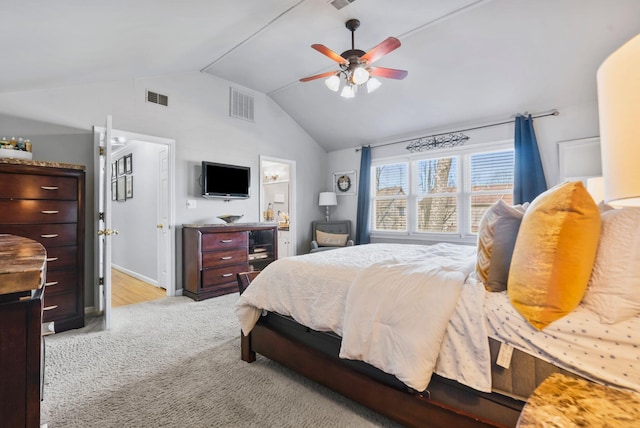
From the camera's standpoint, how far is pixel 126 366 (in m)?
2.14

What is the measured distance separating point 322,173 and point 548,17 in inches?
161

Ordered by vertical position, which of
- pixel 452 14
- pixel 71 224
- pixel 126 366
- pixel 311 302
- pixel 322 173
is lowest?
pixel 126 366

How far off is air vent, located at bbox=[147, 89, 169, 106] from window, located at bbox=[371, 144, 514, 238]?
353 centimetres

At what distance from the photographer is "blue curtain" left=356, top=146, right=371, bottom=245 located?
5.45 m

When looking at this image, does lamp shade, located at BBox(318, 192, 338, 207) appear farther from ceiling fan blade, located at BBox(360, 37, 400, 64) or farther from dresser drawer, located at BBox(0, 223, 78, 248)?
dresser drawer, located at BBox(0, 223, 78, 248)

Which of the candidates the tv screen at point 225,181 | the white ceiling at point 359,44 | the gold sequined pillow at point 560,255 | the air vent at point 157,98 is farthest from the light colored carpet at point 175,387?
the air vent at point 157,98

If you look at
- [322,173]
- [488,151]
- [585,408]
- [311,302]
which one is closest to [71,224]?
[311,302]

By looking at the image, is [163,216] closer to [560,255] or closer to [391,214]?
[391,214]

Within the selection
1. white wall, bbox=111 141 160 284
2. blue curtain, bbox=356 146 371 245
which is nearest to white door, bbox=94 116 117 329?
white wall, bbox=111 141 160 284

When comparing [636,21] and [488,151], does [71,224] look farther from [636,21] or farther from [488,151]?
[636,21]

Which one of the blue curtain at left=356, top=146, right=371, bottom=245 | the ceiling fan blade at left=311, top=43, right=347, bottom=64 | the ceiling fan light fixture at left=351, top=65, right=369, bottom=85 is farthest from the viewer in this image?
the blue curtain at left=356, top=146, right=371, bottom=245

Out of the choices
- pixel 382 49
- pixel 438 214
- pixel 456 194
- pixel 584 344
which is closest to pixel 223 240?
pixel 382 49

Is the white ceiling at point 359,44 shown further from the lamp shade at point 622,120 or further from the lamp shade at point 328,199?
the lamp shade at point 622,120

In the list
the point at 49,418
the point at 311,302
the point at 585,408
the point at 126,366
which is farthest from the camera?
the point at 126,366
